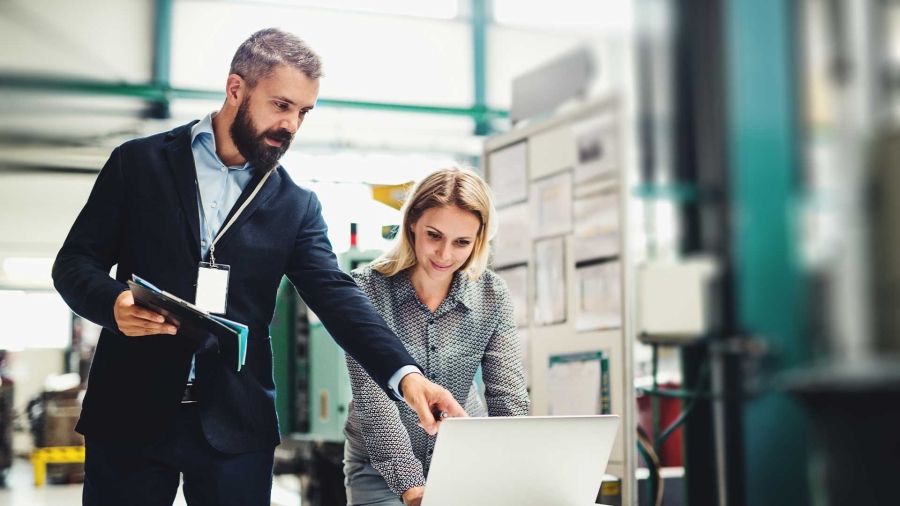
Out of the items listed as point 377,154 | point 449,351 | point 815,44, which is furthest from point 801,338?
point 377,154

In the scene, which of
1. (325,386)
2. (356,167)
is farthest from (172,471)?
(356,167)

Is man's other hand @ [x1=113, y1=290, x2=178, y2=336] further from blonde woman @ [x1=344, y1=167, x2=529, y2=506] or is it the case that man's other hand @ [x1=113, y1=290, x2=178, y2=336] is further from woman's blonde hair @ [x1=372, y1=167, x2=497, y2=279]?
woman's blonde hair @ [x1=372, y1=167, x2=497, y2=279]

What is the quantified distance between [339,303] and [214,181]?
0.31 metres

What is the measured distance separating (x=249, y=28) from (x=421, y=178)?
7.69ft

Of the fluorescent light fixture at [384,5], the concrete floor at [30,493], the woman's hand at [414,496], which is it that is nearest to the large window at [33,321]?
the concrete floor at [30,493]

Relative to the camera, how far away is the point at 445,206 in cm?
180

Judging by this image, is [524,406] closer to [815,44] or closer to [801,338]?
[801,338]

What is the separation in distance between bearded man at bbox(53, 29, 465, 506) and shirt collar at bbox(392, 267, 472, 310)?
0.20m

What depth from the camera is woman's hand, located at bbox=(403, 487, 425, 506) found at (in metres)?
1.52

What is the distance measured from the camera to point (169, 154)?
1.49 m

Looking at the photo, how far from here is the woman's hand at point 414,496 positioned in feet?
5.00

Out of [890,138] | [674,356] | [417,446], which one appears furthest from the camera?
[674,356]

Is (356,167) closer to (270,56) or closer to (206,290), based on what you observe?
(270,56)

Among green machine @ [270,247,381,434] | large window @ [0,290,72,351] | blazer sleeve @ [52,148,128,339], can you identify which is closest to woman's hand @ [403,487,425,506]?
blazer sleeve @ [52,148,128,339]
